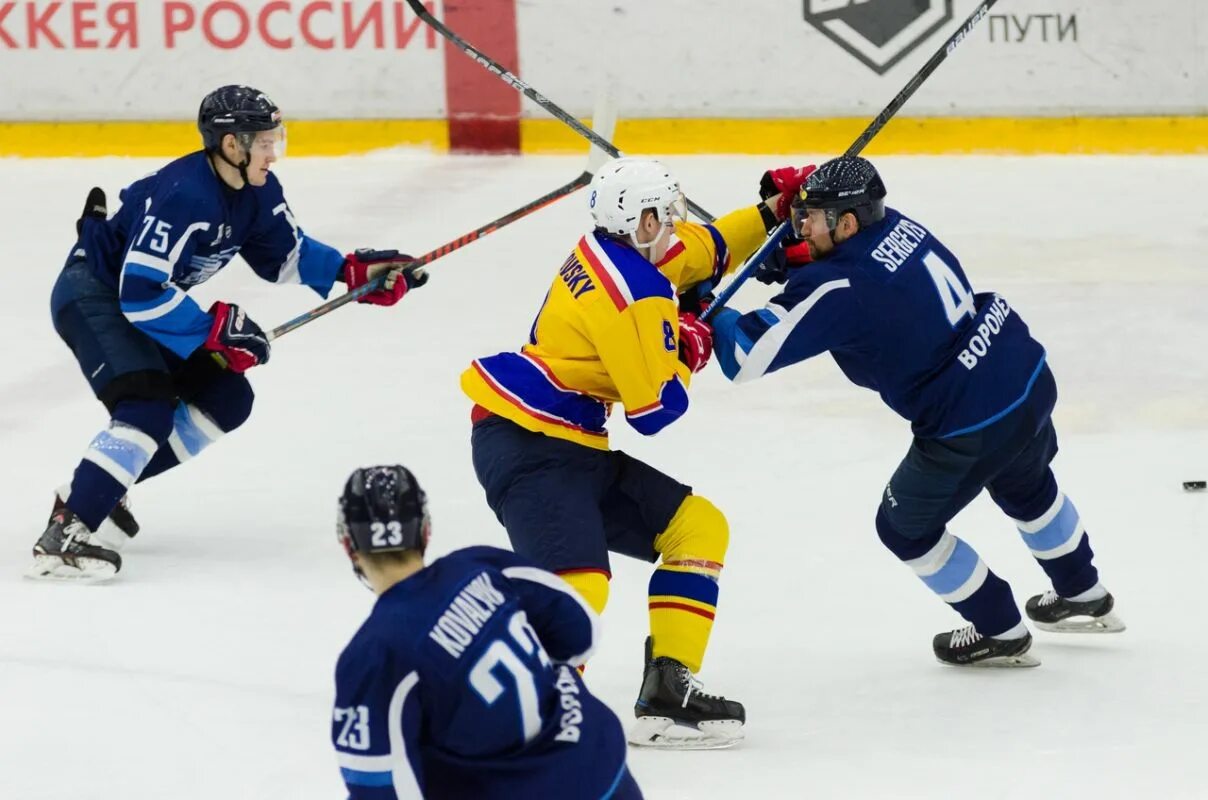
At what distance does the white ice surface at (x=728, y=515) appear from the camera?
313cm

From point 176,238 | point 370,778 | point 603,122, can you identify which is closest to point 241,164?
point 176,238

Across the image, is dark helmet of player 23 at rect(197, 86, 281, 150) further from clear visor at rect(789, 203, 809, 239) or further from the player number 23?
the player number 23

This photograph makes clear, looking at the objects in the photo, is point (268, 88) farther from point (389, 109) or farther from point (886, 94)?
point (886, 94)

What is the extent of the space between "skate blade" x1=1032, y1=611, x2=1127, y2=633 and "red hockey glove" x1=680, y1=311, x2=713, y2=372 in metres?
0.91

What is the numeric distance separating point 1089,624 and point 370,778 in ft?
6.59

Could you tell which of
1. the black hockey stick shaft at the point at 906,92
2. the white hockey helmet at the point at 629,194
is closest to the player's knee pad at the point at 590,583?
the white hockey helmet at the point at 629,194

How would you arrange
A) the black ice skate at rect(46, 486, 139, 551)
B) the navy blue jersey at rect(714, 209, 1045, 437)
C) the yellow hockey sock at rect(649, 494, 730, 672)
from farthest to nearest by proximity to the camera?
the black ice skate at rect(46, 486, 139, 551), the navy blue jersey at rect(714, 209, 1045, 437), the yellow hockey sock at rect(649, 494, 730, 672)

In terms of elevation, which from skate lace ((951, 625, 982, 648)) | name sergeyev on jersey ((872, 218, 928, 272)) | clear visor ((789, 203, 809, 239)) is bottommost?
skate lace ((951, 625, 982, 648))

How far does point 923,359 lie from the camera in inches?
132

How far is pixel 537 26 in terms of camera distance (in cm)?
755

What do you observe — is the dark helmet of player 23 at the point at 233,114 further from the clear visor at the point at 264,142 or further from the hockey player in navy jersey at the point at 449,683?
the hockey player in navy jersey at the point at 449,683

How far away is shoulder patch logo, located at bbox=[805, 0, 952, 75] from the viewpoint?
7383 millimetres

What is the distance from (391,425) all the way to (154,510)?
0.73m

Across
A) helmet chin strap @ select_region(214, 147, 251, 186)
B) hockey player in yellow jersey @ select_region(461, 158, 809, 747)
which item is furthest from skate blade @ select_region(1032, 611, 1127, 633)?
helmet chin strap @ select_region(214, 147, 251, 186)
